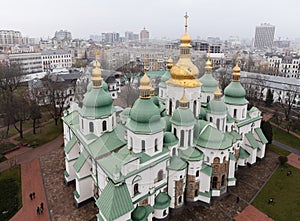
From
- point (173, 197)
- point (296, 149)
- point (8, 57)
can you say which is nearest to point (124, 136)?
point (173, 197)

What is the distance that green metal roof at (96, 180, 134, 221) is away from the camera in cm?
1409

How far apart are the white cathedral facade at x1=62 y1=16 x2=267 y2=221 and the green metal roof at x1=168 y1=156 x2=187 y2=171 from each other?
0.25ft

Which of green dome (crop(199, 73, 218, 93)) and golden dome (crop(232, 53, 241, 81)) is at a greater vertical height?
golden dome (crop(232, 53, 241, 81))

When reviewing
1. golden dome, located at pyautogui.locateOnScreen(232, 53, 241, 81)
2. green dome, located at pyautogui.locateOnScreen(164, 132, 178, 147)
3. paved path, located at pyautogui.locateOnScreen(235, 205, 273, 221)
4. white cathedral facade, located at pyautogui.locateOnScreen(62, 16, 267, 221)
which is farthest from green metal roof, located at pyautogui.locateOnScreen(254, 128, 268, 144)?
green dome, located at pyautogui.locateOnScreen(164, 132, 178, 147)

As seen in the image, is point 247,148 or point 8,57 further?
point 8,57

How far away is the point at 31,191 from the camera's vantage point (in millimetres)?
21031

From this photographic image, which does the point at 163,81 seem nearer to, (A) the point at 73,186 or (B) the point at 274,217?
(A) the point at 73,186

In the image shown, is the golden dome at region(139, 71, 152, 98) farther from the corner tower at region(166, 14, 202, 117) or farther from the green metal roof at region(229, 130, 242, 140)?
the green metal roof at region(229, 130, 242, 140)

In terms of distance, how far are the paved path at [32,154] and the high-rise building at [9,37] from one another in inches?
4756

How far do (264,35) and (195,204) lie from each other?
20472cm

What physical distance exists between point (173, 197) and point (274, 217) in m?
8.19

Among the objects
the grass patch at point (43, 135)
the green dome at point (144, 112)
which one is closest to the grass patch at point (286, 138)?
the green dome at point (144, 112)

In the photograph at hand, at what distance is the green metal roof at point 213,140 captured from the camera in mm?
18828

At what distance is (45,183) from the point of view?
22047 millimetres
